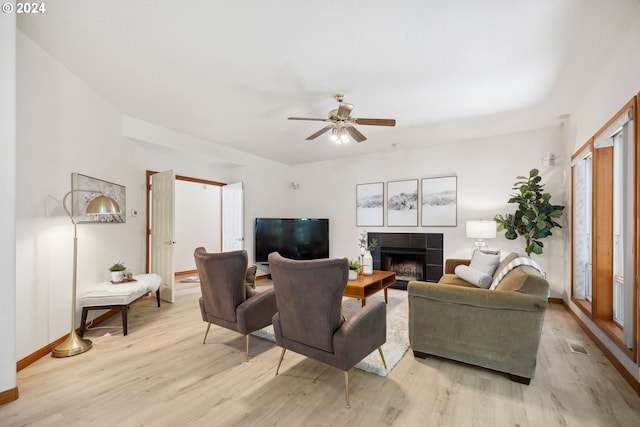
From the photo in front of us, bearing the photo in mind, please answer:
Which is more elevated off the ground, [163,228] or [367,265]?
[163,228]

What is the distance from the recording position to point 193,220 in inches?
294

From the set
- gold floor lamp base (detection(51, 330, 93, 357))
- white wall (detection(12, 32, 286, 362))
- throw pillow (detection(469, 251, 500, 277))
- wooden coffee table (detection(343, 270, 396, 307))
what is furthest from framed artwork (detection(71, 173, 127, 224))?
throw pillow (detection(469, 251, 500, 277))

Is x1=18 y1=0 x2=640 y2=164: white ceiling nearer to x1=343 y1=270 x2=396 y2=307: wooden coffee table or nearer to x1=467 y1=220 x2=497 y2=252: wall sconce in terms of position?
x1=467 y1=220 x2=497 y2=252: wall sconce

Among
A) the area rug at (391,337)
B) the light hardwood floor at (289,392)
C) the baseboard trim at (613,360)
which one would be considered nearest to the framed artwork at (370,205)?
the area rug at (391,337)

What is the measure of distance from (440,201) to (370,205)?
4.59 feet

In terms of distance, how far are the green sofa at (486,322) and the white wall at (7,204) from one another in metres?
3.00

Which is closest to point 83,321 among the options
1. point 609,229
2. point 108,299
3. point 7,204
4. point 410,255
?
point 108,299

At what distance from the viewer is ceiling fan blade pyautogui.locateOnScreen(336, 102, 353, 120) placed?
3073mm

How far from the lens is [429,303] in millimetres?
A: 2514

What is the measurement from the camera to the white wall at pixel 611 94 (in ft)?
7.17

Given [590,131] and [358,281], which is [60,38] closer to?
[358,281]

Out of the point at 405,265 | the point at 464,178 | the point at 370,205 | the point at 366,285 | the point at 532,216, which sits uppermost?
the point at 464,178

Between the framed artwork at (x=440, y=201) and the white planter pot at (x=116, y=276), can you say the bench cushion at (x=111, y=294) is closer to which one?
the white planter pot at (x=116, y=276)

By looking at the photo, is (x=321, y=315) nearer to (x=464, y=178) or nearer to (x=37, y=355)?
(x=37, y=355)
